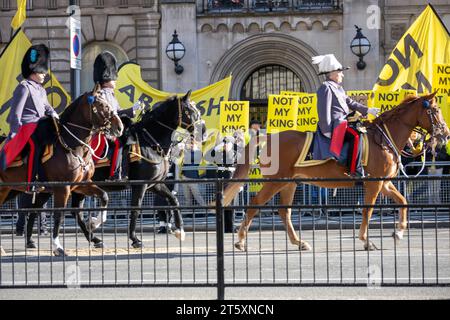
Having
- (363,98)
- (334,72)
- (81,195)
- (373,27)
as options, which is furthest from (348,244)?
(373,27)

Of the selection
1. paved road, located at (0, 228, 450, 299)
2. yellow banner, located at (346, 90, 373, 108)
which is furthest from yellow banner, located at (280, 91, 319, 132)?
paved road, located at (0, 228, 450, 299)

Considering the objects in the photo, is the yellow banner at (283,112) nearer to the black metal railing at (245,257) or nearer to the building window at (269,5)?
the building window at (269,5)

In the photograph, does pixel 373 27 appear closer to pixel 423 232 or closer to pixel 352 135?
pixel 352 135

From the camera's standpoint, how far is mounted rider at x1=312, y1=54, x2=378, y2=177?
1512 centimetres

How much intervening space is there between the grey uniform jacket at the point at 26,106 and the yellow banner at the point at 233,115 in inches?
301

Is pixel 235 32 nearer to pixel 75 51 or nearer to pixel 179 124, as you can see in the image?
pixel 75 51

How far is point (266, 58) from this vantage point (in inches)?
1195

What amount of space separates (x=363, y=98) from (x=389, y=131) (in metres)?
6.34

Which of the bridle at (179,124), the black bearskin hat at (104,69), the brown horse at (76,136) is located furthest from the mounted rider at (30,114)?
the bridle at (179,124)

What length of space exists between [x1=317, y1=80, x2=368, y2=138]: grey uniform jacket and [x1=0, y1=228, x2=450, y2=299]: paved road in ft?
10.3

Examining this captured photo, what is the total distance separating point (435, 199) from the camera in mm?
18375

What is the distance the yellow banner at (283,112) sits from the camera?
72.7 feet

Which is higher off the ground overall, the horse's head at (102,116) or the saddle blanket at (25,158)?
the horse's head at (102,116)

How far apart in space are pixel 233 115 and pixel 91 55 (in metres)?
9.36
